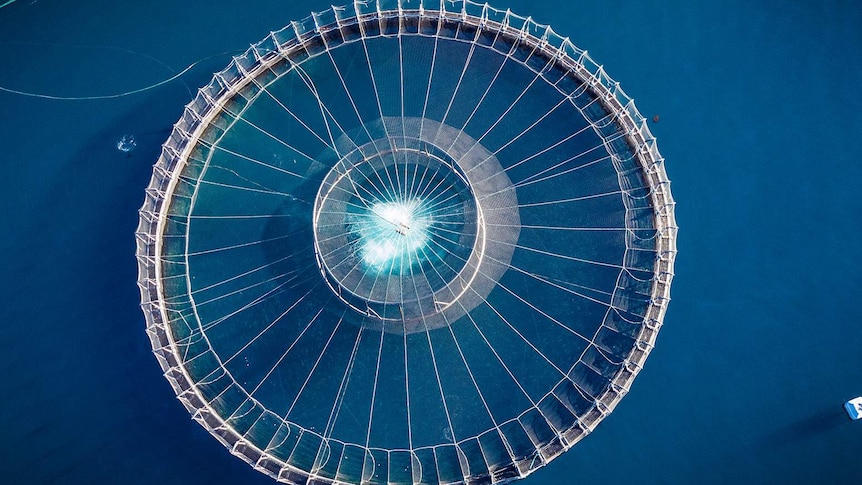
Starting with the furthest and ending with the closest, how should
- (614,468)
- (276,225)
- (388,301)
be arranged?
(614,468) < (276,225) < (388,301)

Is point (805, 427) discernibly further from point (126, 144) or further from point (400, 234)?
point (126, 144)

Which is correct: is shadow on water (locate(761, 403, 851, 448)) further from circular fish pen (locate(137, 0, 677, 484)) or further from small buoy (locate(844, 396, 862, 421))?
circular fish pen (locate(137, 0, 677, 484))

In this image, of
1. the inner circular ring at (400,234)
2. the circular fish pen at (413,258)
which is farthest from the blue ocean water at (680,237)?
the inner circular ring at (400,234)

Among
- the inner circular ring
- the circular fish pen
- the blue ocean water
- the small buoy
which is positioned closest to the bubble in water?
the blue ocean water

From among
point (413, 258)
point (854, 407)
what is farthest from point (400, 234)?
point (854, 407)

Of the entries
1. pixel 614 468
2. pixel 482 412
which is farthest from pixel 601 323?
pixel 614 468

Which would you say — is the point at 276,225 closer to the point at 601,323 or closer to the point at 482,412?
the point at 482,412
